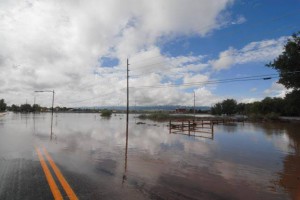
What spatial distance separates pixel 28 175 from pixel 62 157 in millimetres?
3304

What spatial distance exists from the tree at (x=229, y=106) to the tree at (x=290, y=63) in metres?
87.9

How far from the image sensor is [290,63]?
4722 cm

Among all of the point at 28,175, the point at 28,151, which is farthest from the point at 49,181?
the point at 28,151

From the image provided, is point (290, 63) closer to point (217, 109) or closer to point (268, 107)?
point (268, 107)

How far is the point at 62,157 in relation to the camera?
11.2 m

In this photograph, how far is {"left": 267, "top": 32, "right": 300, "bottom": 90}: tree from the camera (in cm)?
4644

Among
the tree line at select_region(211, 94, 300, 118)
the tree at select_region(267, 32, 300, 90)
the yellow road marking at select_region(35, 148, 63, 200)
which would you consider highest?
the tree at select_region(267, 32, 300, 90)

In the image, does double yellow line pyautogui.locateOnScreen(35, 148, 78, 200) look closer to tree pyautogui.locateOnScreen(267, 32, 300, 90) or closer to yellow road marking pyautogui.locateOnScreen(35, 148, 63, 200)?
yellow road marking pyautogui.locateOnScreen(35, 148, 63, 200)

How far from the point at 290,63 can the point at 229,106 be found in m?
90.2

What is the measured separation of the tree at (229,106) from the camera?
443ft

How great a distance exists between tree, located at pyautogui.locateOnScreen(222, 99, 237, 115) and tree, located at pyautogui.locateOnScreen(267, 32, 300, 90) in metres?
87.9

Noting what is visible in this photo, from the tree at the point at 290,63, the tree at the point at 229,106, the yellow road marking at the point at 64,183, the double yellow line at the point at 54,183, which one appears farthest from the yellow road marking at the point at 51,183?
the tree at the point at 229,106

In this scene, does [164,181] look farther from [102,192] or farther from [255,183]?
[255,183]

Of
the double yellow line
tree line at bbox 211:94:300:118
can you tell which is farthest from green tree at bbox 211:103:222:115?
the double yellow line
